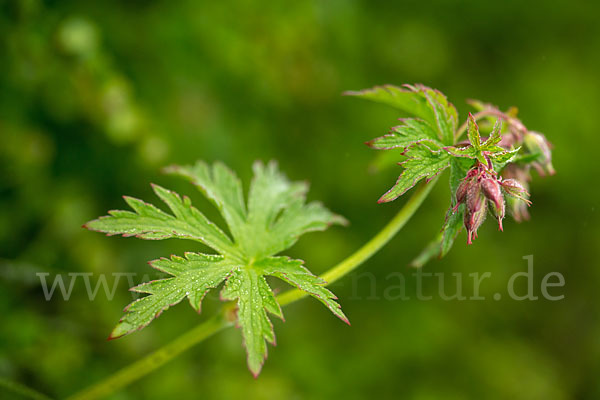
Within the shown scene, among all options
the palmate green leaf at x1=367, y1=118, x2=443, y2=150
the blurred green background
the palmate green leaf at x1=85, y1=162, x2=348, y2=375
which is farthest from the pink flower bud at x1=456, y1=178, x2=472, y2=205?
the blurred green background

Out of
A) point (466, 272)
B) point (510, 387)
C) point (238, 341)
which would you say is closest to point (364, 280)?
point (466, 272)

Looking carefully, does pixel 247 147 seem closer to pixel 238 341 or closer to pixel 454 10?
pixel 238 341

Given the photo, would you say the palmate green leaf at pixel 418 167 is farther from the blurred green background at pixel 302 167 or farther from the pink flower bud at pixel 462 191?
the blurred green background at pixel 302 167

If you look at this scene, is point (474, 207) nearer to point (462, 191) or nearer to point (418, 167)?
point (462, 191)

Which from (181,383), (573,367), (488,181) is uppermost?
(488,181)

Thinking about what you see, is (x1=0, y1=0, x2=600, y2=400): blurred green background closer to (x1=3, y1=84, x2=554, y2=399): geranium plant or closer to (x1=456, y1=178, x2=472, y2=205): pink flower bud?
(x1=3, y1=84, x2=554, y2=399): geranium plant

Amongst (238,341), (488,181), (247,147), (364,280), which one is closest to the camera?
(488,181)

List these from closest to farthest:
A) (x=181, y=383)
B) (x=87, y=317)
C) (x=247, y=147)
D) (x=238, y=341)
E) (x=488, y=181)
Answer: (x=488, y=181), (x=87, y=317), (x=181, y=383), (x=238, y=341), (x=247, y=147)
